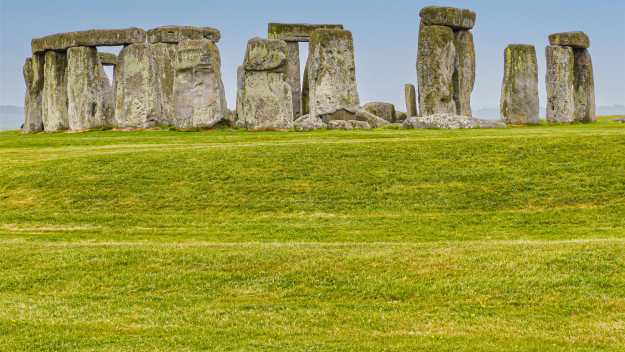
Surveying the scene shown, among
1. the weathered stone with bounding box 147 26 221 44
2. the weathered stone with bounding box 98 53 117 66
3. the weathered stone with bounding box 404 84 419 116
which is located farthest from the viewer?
the weathered stone with bounding box 98 53 117 66

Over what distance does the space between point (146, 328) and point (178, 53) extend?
25434 millimetres

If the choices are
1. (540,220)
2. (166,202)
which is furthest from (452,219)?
(166,202)

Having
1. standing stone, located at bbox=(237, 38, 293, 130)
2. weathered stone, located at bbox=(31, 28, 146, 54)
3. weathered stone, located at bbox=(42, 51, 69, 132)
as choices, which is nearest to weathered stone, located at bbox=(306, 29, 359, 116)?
standing stone, located at bbox=(237, 38, 293, 130)

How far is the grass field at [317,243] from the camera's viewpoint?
14.4 metres

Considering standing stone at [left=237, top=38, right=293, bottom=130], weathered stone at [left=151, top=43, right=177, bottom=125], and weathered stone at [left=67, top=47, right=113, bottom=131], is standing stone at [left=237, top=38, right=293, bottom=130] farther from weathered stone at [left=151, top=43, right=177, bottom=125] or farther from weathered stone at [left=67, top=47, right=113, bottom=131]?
weathered stone at [left=151, top=43, right=177, bottom=125]

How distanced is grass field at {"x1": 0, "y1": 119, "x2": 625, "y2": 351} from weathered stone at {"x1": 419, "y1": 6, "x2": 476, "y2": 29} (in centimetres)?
907

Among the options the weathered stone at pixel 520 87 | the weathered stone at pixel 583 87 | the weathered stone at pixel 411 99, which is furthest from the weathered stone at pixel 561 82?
the weathered stone at pixel 411 99

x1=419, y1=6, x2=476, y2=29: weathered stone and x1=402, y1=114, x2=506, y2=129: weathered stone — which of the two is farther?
x1=419, y1=6, x2=476, y2=29: weathered stone

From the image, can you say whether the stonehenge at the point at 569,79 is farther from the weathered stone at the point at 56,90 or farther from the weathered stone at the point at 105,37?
the weathered stone at the point at 56,90

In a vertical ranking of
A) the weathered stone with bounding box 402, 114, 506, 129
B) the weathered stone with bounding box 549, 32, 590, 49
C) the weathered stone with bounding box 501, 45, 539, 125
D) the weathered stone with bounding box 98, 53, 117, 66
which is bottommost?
the weathered stone with bounding box 402, 114, 506, 129

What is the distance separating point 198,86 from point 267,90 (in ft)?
8.14

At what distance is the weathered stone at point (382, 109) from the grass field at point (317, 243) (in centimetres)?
1607

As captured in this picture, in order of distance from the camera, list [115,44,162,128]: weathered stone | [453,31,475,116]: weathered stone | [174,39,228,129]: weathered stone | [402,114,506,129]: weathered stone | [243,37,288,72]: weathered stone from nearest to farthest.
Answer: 1. [243,37,288,72]: weathered stone
2. [402,114,506,129]: weathered stone
3. [174,39,228,129]: weathered stone
4. [115,44,162,128]: weathered stone
5. [453,31,475,116]: weathered stone

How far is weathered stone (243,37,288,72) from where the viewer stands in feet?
124
